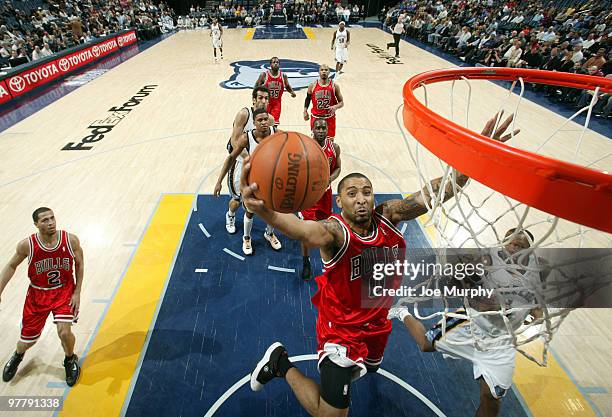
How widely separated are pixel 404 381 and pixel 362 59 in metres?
14.1

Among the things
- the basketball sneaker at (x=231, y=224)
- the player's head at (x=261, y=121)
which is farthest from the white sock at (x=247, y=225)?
the player's head at (x=261, y=121)

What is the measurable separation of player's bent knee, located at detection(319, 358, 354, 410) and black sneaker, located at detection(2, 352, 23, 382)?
2.57 meters

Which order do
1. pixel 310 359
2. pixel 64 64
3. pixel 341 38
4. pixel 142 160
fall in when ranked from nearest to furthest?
pixel 310 359 < pixel 142 160 < pixel 341 38 < pixel 64 64

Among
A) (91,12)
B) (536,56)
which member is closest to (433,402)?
(536,56)

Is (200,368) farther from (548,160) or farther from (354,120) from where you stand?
(354,120)

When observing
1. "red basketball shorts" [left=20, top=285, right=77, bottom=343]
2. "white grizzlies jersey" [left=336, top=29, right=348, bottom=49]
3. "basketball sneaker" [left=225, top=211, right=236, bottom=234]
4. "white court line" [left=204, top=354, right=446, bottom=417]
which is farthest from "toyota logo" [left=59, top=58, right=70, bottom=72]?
"white court line" [left=204, top=354, right=446, bottom=417]

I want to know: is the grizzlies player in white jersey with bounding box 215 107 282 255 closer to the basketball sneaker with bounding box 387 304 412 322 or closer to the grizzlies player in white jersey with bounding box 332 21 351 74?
the basketball sneaker with bounding box 387 304 412 322

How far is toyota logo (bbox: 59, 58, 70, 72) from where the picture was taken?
11877mm

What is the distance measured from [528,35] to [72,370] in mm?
16804

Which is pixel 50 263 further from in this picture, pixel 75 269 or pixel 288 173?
pixel 288 173

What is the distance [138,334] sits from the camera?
3389 millimetres

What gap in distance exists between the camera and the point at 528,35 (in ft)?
45.0

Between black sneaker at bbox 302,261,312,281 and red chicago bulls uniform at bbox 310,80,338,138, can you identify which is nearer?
black sneaker at bbox 302,261,312,281
